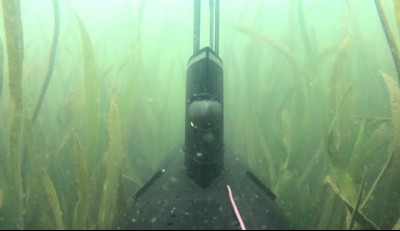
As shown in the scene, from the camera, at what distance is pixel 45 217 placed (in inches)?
76.5

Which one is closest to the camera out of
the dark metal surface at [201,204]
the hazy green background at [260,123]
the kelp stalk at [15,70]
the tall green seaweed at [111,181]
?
the dark metal surface at [201,204]

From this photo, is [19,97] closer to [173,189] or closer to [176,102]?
[173,189]

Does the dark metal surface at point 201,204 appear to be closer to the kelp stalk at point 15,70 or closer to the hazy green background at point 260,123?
the hazy green background at point 260,123

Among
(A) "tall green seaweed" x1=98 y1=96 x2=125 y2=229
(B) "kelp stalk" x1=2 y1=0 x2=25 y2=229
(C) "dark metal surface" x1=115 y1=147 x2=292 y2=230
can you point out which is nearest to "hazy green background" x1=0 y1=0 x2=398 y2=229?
(A) "tall green seaweed" x1=98 y1=96 x2=125 y2=229

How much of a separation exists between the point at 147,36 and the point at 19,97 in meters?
5.48

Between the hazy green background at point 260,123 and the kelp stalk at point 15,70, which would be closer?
the kelp stalk at point 15,70

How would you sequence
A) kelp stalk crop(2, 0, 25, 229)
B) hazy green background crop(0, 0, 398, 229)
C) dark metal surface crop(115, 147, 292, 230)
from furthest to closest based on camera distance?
hazy green background crop(0, 0, 398, 229)
kelp stalk crop(2, 0, 25, 229)
dark metal surface crop(115, 147, 292, 230)

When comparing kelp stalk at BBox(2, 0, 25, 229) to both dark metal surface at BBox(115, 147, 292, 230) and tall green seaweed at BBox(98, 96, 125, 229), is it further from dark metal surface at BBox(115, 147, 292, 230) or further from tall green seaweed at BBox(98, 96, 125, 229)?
dark metal surface at BBox(115, 147, 292, 230)

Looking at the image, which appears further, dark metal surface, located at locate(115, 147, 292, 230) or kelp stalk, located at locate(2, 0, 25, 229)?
kelp stalk, located at locate(2, 0, 25, 229)

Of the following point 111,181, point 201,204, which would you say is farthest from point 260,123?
point 201,204

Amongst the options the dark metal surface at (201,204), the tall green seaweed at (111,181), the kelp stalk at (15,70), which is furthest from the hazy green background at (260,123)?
the dark metal surface at (201,204)

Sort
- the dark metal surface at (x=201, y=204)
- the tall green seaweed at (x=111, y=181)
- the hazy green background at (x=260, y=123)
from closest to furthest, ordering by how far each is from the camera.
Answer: the dark metal surface at (x=201, y=204)
the tall green seaweed at (x=111, y=181)
the hazy green background at (x=260, y=123)

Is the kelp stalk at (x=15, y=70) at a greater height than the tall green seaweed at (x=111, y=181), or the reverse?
the kelp stalk at (x=15, y=70)

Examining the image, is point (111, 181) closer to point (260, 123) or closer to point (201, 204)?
point (201, 204)
